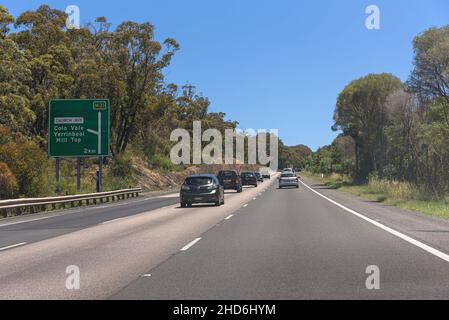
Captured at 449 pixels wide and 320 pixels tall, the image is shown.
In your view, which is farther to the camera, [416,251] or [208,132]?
[208,132]

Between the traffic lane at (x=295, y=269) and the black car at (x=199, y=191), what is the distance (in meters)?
12.9

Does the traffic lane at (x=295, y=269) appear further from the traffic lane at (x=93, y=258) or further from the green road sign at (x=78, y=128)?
the green road sign at (x=78, y=128)

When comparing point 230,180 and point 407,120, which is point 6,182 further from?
point 407,120

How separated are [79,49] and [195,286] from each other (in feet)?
155

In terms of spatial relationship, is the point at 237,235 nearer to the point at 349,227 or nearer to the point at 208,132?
the point at 349,227

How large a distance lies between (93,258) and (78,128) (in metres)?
27.7

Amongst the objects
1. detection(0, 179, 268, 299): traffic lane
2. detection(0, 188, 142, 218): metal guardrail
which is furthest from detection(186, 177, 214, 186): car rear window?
detection(0, 179, 268, 299): traffic lane

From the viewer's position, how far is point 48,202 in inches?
1177

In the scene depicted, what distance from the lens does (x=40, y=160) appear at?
33.8 metres

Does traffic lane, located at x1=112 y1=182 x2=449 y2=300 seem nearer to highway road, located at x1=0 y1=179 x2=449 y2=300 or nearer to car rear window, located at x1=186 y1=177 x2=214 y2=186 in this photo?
highway road, located at x1=0 y1=179 x2=449 y2=300

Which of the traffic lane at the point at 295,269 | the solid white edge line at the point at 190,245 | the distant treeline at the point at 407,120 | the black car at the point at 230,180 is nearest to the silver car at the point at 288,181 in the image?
the distant treeline at the point at 407,120

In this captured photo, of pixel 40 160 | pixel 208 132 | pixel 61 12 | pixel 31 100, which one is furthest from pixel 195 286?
pixel 208 132

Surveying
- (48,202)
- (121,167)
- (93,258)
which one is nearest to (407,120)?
(121,167)
